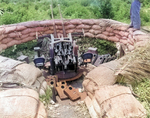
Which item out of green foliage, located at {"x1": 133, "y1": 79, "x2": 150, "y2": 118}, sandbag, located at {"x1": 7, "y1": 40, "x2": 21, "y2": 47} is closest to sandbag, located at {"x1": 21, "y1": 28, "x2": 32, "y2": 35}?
sandbag, located at {"x1": 7, "y1": 40, "x2": 21, "y2": 47}

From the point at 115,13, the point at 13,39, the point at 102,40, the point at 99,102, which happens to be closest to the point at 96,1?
the point at 115,13

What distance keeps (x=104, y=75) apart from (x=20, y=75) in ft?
4.33

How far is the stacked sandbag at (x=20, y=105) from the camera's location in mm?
2047

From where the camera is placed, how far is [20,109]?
2.08 meters

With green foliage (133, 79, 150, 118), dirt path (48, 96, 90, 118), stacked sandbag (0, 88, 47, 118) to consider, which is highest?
stacked sandbag (0, 88, 47, 118)

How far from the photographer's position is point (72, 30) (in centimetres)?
759

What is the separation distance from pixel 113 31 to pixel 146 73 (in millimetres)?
4328

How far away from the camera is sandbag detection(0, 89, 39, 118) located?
6.70ft

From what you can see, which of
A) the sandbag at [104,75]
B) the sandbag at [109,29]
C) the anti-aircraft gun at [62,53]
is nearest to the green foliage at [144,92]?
the sandbag at [104,75]

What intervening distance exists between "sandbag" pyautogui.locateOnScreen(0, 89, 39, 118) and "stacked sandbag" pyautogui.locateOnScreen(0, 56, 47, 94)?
0.48 metres

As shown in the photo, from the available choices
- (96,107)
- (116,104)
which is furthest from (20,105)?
(116,104)

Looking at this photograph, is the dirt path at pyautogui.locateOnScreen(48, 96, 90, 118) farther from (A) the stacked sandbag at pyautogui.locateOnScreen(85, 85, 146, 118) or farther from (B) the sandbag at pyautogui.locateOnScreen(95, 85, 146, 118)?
(B) the sandbag at pyautogui.locateOnScreen(95, 85, 146, 118)

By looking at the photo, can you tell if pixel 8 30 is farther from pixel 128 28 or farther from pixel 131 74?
pixel 131 74

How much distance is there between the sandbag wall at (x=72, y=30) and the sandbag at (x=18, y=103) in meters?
Answer: 4.38
